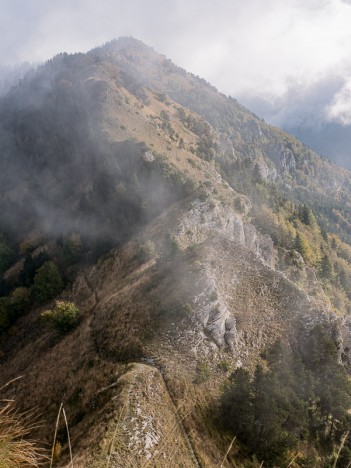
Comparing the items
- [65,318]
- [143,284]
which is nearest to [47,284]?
[65,318]

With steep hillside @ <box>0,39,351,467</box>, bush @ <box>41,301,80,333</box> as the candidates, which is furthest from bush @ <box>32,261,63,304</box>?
bush @ <box>41,301,80,333</box>

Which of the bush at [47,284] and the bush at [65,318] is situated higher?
the bush at [65,318]

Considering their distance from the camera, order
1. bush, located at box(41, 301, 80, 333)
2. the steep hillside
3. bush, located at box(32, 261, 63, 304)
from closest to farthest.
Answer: the steep hillside → bush, located at box(41, 301, 80, 333) → bush, located at box(32, 261, 63, 304)

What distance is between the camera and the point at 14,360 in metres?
59.1

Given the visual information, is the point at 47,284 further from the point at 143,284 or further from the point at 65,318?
the point at 143,284

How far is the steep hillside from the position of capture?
32.8 metres

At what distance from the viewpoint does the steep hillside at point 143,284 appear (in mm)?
32750

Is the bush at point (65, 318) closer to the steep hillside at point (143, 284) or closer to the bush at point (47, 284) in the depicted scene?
the steep hillside at point (143, 284)

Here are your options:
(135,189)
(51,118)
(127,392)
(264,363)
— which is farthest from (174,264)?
(51,118)

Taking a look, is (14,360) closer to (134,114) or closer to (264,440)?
(264,440)

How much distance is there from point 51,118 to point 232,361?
147 metres

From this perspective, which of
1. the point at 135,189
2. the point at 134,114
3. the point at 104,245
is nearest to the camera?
the point at 104,245

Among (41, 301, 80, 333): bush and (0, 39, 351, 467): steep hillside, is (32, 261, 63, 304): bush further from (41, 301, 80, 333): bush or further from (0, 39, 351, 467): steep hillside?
(41, 301, 80, 333): bush

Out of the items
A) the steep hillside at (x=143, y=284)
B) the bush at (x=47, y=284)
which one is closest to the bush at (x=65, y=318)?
the steep hillside at (x=143, y=284)
